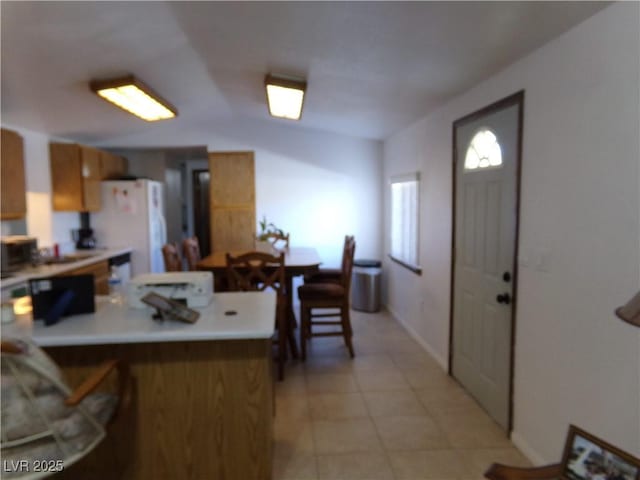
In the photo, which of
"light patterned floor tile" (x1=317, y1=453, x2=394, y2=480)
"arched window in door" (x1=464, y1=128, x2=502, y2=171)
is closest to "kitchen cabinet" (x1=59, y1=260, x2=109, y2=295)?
"light patterned floor tile" (x1=317, y1=453, x2=394, y2=480)

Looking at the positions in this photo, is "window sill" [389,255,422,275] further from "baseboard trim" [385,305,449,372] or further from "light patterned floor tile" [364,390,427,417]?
"light patterned floor tile" [364,390,427,417]

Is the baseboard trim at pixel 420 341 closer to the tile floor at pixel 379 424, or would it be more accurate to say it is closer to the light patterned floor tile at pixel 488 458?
the tile floor at pixel 379 424

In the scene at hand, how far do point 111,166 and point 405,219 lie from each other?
3.97 m

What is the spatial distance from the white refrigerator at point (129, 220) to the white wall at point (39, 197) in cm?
51

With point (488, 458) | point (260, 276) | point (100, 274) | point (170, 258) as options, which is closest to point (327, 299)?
point (260, 276)

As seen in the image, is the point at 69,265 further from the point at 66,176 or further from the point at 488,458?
the point at 488,458

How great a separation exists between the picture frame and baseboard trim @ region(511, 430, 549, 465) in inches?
46.7

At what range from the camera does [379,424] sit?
2.70 metres

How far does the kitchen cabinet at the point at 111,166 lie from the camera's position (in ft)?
17.3

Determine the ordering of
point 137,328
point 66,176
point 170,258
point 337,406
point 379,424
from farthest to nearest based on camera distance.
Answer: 1. point 66,176
2. point 170,258
3. point 337,406
4. point 379,424
5. point 137,328

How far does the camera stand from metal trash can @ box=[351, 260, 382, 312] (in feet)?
Result: 17.4

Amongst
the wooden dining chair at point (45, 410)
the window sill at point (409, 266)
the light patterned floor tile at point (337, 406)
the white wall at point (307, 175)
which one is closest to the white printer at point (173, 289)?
the wooden dining chair at point (45, 410)

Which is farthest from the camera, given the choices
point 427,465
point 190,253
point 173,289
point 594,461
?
point 190,253

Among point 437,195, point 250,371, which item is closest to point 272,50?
point 437,195
